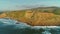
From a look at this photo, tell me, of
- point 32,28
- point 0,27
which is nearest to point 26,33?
point 32,28

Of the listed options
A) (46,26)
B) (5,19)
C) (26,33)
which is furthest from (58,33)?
(5,19)

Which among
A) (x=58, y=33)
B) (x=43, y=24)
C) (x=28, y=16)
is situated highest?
(x=28, y=16)

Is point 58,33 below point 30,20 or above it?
below

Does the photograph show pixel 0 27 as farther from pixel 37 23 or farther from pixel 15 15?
pixel 37 23

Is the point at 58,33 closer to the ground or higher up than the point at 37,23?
closer to the ground

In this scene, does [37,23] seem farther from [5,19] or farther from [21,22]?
[5,19]

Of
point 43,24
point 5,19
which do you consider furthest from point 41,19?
point 5,19

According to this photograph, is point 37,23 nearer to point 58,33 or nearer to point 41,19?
point 41,19
